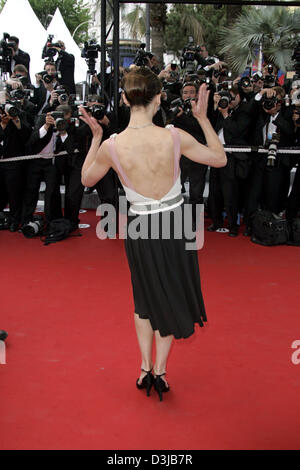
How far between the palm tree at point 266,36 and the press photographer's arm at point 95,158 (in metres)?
13.1

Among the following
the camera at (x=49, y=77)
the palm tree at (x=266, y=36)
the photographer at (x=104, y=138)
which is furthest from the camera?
the palm tree at (x=266, y=36)

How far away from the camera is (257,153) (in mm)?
6086

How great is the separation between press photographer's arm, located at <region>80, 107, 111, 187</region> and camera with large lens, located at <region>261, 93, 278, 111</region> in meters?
3.59

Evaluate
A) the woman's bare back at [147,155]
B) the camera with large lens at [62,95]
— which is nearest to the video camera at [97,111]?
the camera with large lens at [62,95]

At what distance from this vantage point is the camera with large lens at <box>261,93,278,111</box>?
18.8 feet

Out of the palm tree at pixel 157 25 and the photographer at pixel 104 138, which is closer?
the photographer at pixel 104 138

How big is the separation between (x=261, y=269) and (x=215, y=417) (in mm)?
2499

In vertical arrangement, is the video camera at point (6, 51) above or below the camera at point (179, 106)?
above

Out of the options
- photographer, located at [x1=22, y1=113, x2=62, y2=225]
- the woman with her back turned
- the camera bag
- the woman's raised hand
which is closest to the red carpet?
the woman with her back turned

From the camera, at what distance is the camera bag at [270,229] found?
18.9 ft

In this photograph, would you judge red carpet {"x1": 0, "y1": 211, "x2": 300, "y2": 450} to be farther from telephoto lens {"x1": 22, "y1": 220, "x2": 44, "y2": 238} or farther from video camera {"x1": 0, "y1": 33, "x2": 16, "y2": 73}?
video camera {"x1": 0, "y1": 33, "x2": 16, "y2": 73}

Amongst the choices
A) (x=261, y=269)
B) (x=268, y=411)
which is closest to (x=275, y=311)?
(x=261, y=269)

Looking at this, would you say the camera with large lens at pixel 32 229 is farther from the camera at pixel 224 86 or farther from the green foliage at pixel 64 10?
the green foliage at pixel 64 10

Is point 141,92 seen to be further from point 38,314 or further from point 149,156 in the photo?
point 38,314
